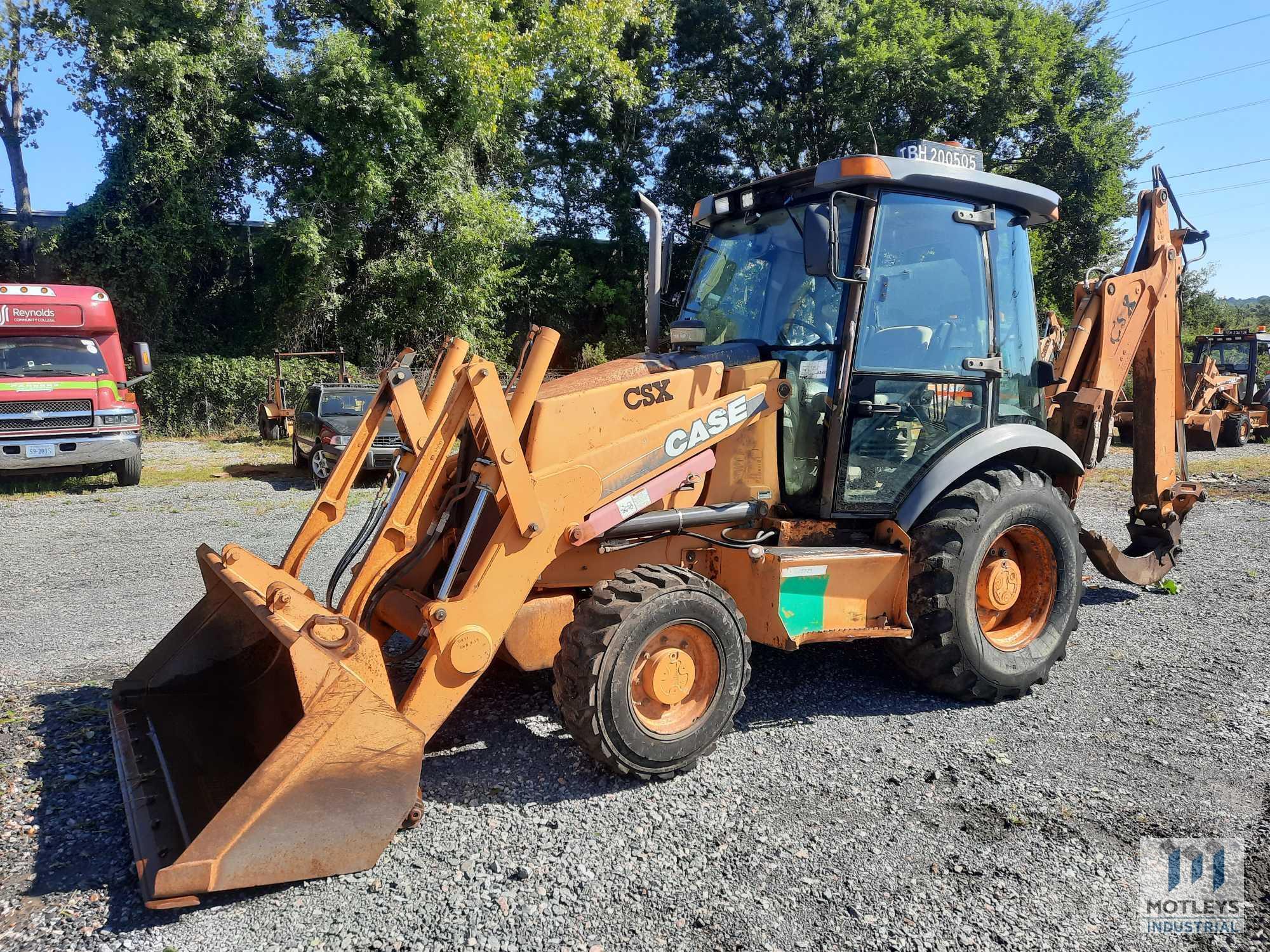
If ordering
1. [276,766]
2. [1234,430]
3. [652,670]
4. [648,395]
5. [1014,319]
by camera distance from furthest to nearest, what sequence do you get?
[1234,430], [1014,319], [648,395], [652,670], [276,766]

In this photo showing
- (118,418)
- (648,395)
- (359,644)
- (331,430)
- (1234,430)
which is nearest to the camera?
(359,644)

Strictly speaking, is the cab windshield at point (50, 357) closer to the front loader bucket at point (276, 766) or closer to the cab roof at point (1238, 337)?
the front loader bucket at point (276, 766)

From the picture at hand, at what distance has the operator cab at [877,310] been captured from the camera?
13.9 feet

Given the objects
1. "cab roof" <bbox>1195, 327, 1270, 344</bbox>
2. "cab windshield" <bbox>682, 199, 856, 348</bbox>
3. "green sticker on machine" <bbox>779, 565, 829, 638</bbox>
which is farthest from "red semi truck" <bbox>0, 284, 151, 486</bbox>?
"cab roof" <bbox>1195, 327, 1270, 344</bbox>

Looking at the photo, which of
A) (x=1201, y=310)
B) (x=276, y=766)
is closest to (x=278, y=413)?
(x=276, y=766)

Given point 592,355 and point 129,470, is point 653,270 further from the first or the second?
point 592,355

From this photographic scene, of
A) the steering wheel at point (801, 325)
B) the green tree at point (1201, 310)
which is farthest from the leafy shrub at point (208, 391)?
the green tree at point (1201, 310)

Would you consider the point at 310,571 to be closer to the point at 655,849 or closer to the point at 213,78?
the point at 655,849

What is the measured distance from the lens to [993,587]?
15.3 feet

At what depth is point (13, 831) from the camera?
3.11 metres

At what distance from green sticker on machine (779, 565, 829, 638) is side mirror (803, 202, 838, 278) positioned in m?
1.39

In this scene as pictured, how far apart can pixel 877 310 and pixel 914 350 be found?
33 centimetres

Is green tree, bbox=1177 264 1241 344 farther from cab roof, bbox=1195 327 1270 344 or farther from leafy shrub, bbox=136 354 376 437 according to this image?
leafy shrub, bbox=136 354 376 437

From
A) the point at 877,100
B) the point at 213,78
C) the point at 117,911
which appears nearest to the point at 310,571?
the point at 117,911
